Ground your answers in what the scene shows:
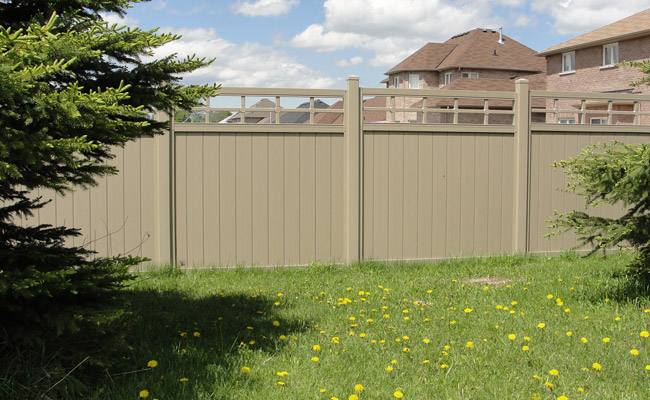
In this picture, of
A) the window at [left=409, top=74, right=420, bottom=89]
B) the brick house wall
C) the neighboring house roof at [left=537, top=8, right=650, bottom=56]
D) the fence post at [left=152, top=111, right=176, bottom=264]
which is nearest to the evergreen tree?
the fence post at [left=152, top=111, right=176, bottom=264]

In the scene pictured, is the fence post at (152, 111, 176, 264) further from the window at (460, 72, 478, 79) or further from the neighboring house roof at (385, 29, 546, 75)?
the window at (460, 72, 478, 79)

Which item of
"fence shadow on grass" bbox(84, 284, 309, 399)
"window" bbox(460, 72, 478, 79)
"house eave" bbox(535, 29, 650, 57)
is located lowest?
"fence shadow on grass" bbox(84, 284, 309, 399)

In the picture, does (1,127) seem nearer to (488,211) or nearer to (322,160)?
A: (322,160)

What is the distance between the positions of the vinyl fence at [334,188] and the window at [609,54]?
60.2 feet

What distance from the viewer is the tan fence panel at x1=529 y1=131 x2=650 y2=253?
7625 mm

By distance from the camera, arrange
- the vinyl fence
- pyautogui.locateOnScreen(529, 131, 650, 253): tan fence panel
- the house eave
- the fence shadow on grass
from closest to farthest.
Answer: the fence shadow on grass < the vinyl fence < pyautogui.locateOnScreen(529, 131, 650, 253): tan fence panel < the house eave

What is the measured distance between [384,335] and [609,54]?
23848mm

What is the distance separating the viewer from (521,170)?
24.7 feet

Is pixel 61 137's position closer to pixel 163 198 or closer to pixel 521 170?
pixel 163 198

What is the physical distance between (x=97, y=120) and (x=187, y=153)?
13.3 ft

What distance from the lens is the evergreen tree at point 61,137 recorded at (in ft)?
8.37

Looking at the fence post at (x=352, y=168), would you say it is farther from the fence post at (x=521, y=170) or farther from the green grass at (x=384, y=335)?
the fence post at (x=521, y=170)

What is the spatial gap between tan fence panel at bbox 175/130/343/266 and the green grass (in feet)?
0.93

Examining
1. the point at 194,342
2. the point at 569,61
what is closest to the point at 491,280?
the point at 194,342
